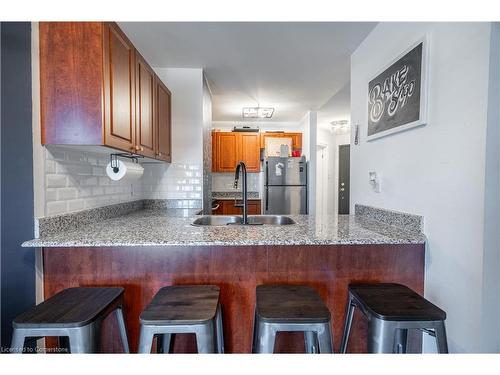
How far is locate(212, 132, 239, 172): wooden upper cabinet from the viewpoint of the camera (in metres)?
4.47

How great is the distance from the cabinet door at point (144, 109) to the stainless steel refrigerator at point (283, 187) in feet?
7.46

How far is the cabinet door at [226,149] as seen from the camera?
4469 mm

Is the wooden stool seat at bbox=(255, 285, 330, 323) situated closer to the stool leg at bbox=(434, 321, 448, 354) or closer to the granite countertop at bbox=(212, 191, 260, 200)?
the stool leg at bbox=(434, 321, 448, 354)

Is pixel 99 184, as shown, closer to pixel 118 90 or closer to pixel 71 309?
pixel 118 90

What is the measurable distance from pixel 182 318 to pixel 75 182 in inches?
44.4

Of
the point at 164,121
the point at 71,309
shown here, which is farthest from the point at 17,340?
the point at 164,121

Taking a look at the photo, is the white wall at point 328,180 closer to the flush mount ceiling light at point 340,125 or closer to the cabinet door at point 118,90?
the flush mount ceiling light at point 340,125

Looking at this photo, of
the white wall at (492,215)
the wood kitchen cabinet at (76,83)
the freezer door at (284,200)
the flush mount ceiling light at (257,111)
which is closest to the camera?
the white wall at (492,215)

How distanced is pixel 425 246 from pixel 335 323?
611 mm

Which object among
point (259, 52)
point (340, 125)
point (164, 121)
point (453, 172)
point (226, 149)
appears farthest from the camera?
point (340, 125)

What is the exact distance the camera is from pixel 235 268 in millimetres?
1270

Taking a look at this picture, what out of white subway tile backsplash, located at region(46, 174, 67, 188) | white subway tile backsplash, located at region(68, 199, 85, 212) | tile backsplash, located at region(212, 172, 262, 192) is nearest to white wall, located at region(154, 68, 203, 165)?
white subway tile backsplash, located at region(68, 199, 85, 212)

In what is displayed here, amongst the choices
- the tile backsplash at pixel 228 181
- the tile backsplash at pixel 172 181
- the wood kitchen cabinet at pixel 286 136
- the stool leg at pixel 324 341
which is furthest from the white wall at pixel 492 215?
the tile backsplash at pixel 228 181

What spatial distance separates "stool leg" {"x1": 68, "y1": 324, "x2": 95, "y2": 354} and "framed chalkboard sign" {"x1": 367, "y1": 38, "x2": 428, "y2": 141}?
68.3 inches
